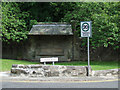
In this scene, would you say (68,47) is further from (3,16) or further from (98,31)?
(3,16)

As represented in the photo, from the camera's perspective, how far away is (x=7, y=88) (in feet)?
21.7

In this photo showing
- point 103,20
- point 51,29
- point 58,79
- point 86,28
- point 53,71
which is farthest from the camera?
point 51,29

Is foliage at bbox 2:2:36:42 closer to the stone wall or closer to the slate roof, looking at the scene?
the slate roof

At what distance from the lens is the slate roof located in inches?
685

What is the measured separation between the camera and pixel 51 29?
59.5 ft

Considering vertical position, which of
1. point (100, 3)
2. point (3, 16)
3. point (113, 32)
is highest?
point (100, 3)

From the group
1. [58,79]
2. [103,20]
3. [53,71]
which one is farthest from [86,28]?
[103,20]

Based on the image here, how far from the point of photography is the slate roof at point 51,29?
17.4m

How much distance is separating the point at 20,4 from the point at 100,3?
8882mm

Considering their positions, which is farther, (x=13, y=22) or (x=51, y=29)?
(x=13, y=22)

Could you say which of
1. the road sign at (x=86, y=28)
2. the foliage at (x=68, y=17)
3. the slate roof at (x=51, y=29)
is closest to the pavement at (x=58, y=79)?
the road sign at (x=86, y=28)

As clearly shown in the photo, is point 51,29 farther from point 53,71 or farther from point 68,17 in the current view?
point 53,71

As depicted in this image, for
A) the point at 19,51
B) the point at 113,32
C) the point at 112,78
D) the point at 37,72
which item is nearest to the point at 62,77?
the point at 37,72

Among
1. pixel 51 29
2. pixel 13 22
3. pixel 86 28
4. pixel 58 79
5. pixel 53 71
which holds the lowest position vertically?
pixel 58 79
